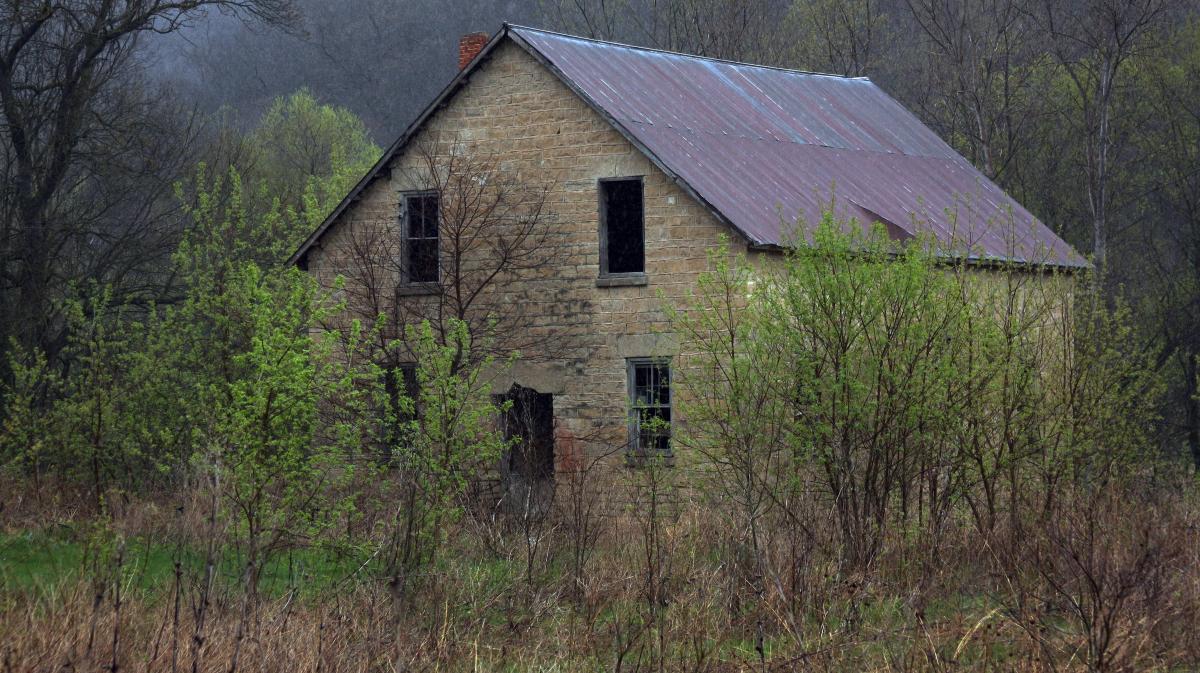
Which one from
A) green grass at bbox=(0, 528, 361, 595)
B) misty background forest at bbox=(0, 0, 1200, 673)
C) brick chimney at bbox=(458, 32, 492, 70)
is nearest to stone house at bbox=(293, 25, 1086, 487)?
misty background forest at bbox=(0, 0, 1200, 673)

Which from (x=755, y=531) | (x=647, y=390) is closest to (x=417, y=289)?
(x=647, y=390)

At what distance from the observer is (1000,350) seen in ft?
41.7

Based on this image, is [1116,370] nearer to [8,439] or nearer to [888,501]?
[888,501]

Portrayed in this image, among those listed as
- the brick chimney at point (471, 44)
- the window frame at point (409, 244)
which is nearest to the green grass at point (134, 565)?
the window frame at point (409, 244)

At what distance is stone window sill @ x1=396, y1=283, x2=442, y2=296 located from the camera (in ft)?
65.4

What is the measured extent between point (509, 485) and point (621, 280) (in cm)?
475

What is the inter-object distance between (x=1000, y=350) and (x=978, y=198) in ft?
37.1

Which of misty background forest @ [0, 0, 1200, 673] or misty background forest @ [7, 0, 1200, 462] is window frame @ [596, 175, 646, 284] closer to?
misty background forest @ [0, 0, 1200, 673]

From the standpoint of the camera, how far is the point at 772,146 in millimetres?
21047

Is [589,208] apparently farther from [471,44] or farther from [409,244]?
[471,44]

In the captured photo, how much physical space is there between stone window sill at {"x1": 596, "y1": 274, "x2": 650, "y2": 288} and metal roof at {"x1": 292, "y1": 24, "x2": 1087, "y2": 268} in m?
1.36

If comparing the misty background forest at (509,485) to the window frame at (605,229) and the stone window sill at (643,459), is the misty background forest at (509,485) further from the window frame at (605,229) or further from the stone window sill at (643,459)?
the window frame at (605,229)

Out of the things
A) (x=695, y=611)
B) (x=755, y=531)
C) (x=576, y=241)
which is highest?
(x=576, y=241)

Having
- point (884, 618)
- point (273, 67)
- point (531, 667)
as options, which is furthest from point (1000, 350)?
point (273, 67)
